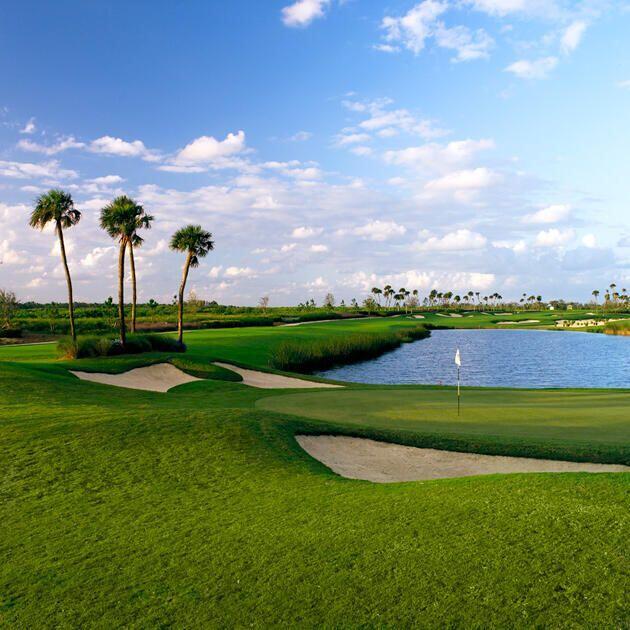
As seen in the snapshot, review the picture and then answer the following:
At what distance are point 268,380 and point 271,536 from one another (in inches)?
1040

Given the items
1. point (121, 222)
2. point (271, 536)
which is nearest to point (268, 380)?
point (121, 222)

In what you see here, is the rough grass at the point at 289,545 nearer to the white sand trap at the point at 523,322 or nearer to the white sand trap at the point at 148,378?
the white sand trap at the point at 148,378

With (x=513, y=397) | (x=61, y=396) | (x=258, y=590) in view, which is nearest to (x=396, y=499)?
(x=258, y=590)

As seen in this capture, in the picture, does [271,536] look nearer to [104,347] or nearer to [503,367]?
[104,347]

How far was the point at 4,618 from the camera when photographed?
5.55 m

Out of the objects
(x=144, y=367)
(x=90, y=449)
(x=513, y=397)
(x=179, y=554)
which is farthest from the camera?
(x=144, y=367)

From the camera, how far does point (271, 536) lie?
22.7 ft

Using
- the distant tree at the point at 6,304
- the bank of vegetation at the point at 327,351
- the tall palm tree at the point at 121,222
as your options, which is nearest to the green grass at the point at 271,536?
the tall palm tree at the point at 121,222

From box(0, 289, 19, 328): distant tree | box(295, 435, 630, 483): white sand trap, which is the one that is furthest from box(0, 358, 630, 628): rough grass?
box(0, 289, 19, 328): distant tree

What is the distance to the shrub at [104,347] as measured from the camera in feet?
113

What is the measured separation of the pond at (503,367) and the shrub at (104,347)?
15.4 metres

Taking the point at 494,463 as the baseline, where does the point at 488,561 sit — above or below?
above

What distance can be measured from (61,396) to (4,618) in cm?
1477

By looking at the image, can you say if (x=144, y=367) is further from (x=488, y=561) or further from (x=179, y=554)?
(x=488, y=561)
